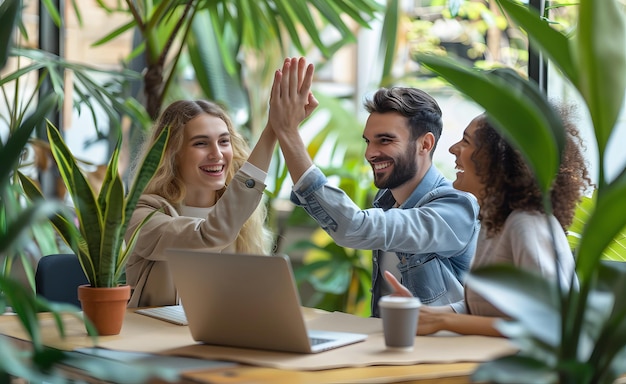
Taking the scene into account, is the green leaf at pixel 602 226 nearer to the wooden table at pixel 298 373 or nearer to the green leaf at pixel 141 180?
the wooden table at pixel 298 373

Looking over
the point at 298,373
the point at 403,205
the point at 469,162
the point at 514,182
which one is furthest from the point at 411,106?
the point at 298,373

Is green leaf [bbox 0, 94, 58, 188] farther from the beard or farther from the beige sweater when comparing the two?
the beard

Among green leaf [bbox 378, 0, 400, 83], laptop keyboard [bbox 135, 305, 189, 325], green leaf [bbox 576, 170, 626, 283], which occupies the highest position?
green leaf [bbox 378, 0, 400, 83]

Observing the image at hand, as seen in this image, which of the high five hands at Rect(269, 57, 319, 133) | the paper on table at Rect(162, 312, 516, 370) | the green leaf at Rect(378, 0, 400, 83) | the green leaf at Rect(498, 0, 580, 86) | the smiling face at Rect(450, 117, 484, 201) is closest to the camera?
the green leaf at Rect(498, 0, 580, 86)

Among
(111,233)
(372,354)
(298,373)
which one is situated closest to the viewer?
(298,373)

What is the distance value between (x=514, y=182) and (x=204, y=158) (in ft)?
3.29

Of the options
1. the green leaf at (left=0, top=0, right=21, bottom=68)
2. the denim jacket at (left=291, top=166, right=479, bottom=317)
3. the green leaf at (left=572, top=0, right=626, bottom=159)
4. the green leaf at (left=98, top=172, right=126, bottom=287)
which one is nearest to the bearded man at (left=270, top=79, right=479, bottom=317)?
the denim jacket at (left=291, top=166, right=479, bottom=317)

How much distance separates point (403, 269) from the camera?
2.41 m

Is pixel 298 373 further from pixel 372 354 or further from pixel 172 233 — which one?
pixel 172 233

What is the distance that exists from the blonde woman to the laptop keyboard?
14cm

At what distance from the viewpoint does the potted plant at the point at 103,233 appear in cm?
190

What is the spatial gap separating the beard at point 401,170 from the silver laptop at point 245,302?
730mm

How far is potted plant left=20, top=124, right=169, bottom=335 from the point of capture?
190 cm

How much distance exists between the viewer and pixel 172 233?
2.39 m
